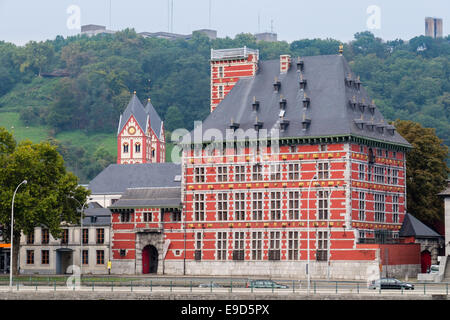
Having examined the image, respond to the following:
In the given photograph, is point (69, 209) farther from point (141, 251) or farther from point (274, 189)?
point (274, 189)

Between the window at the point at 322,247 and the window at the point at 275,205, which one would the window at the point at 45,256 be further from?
the window at the point at 322,247

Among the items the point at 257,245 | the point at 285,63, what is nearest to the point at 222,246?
the point at 257,245

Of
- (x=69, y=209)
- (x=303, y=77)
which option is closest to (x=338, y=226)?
(x=303, y=77)

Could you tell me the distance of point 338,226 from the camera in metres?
99.9

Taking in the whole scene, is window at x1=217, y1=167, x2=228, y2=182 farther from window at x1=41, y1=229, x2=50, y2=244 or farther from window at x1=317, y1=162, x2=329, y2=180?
window at x1=41, y1=229, x2=50, y2=244

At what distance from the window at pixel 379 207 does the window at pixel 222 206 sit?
1439 centimetres

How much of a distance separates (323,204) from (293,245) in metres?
4.97

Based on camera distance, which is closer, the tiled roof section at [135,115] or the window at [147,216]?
the window at [147,216]

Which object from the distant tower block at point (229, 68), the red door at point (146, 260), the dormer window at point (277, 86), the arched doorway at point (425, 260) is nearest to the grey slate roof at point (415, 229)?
the arched doorway at point (425, 260)

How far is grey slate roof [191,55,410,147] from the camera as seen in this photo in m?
102

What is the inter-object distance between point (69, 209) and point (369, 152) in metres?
29.3

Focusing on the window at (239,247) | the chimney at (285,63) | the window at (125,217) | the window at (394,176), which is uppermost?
the chimney at (285,63)

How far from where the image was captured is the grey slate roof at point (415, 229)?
105 metres

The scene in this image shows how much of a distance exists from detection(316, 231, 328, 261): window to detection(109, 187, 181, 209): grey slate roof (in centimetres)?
1529
